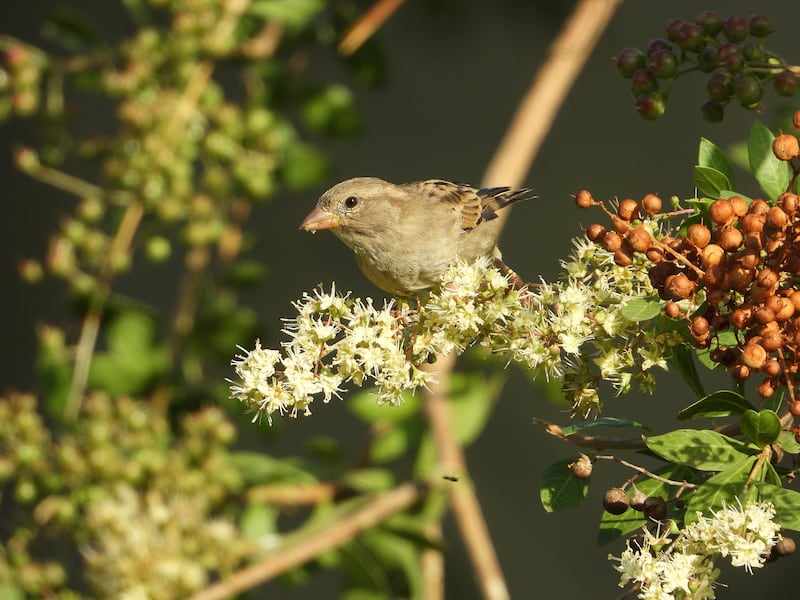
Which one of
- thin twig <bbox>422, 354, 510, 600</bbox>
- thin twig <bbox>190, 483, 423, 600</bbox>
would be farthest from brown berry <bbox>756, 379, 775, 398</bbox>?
thin twig <bbox>190, 483, 423, 600</bbox>

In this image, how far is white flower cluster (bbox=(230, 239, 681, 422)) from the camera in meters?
1.47

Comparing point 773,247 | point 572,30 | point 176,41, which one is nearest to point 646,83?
point 773,247

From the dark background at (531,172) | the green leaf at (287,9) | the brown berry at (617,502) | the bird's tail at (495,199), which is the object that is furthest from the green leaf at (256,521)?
the brown berry at (617,502)

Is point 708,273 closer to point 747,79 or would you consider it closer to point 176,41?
point 747,79

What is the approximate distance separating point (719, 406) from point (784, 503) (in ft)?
0.62

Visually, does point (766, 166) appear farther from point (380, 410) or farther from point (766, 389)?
point (380, 410)

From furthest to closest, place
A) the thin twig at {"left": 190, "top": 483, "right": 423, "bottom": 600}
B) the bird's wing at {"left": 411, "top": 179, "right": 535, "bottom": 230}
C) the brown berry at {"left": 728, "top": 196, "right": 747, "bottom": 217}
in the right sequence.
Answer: the thin twig at {"left": 190, "top": 483, "right": 423, "bottom": 600} → the bird's wing at {"left": 411, "top": 179, "right": 535, "bottom": 230} → the brown berry at {"left": 728, "top": 196, "right": 747, "bottom": 217}

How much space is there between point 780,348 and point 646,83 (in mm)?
592

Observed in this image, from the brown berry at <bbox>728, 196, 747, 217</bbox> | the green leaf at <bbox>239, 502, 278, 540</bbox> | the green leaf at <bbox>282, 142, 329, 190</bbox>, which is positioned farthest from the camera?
the green leaf at <bbox>282, 142, 329, 190</bbox>

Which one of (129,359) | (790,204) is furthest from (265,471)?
(790,204)

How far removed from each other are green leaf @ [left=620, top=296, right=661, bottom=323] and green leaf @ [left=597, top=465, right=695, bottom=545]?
0.79ft

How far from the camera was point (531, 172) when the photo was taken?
13.2ft

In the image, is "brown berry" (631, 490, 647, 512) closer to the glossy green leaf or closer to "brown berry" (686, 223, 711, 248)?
"brown berry" (686, 223, 711, 248)

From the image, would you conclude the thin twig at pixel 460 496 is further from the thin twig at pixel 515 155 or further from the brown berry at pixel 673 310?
the brown berry at pixel 673 310
